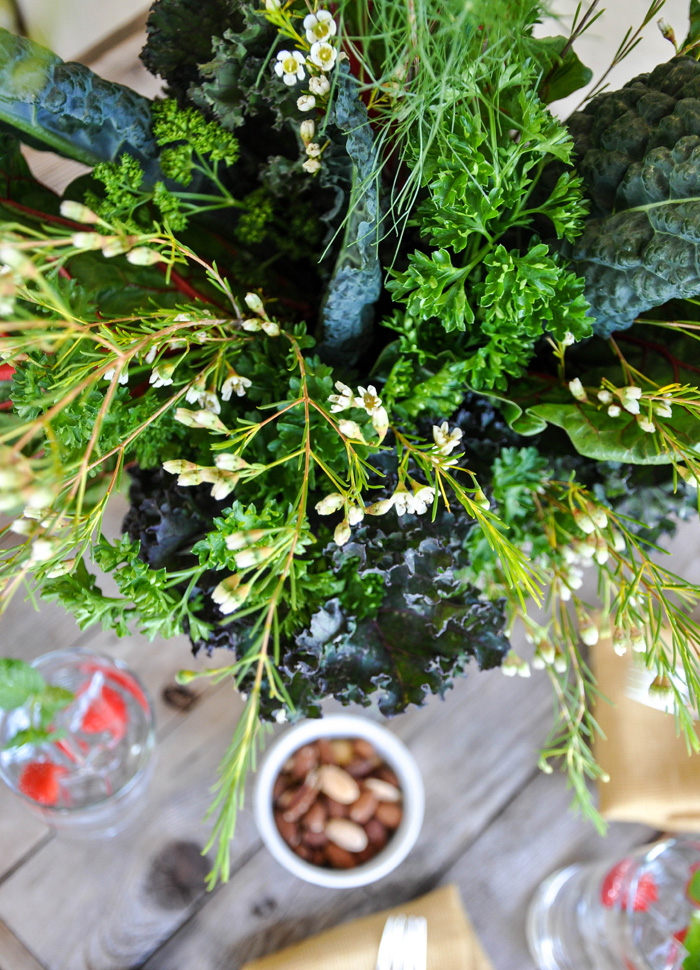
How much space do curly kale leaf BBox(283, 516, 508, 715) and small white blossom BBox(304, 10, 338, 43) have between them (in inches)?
12.2

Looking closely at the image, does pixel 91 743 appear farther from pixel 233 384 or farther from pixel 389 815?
pixel 233 384

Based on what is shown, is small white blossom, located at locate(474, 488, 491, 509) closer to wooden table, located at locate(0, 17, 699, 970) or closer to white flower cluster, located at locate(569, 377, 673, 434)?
white flower cluster, located at locate(569, 377, 673, 434)

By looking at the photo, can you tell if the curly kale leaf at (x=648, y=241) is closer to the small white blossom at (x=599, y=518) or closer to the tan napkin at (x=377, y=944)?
the small white blossom at (x=599, y=518)

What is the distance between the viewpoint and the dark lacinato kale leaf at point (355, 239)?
409 millimetres

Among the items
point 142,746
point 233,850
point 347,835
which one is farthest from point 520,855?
point 142,746

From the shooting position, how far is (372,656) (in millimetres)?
554

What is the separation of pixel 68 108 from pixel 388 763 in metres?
0.70

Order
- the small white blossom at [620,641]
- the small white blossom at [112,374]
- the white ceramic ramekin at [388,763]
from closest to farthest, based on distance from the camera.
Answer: the small white blossom at [112,374] < the small white blossom at [620,641] < the white ceramic ramekin at [388,763]

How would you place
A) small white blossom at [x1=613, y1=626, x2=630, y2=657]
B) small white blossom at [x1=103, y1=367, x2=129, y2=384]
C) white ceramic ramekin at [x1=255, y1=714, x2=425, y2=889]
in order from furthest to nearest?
white ceramic ramekin at [x1=255, y1=714, x2=425, y2=889]
small white blossom at [x1=613, y1=626, x2=630, y2=657]
small white blossom at [x1=103, y1=367, x2=129, y2=384]

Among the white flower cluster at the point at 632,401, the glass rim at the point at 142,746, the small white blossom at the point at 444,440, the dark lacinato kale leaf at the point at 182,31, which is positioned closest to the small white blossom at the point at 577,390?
the white flower cluster at the point at 632,401

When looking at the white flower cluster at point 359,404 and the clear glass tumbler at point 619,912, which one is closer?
the white flower cluster at point 359,404

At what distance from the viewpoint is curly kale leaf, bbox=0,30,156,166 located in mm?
449

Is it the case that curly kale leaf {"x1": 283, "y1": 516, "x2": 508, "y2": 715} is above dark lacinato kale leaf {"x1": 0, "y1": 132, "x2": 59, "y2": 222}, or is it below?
below

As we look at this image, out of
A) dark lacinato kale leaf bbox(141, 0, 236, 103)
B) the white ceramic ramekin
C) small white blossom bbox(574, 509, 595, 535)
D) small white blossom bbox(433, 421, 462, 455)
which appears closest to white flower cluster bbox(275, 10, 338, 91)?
dark lacinato kale leaf bbox(141, 0, 236, 103)
